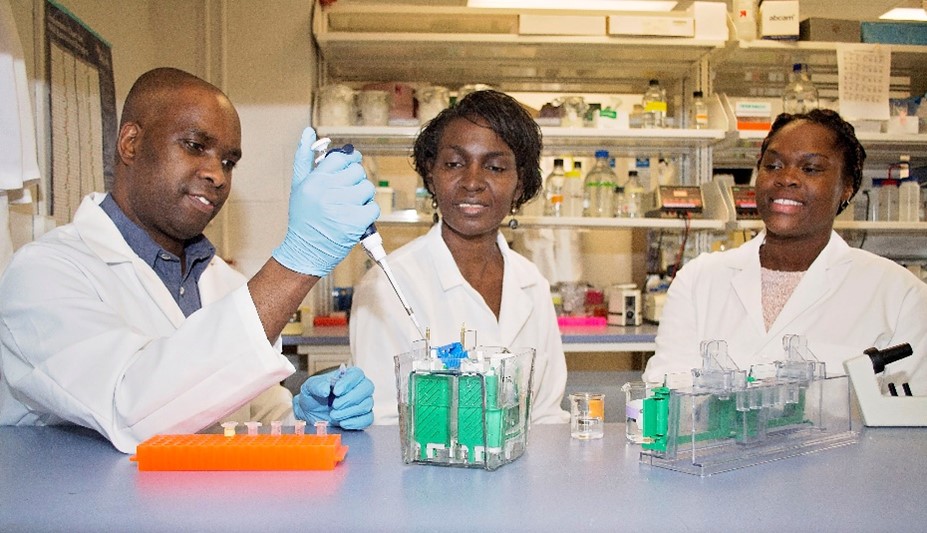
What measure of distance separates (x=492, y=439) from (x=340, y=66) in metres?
2.95

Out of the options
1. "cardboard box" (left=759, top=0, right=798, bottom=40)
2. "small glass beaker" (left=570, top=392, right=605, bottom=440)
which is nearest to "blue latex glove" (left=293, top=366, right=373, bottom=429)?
"small glass beaker" (left=570, top=392, right=605, bottom=440)

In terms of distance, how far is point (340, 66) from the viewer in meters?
3.57

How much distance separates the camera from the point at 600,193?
11.0 feet

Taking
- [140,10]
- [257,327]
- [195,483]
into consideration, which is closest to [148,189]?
[257,327]

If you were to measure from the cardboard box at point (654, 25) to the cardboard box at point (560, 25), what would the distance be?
7cm

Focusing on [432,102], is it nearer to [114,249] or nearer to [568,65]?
[568,65]

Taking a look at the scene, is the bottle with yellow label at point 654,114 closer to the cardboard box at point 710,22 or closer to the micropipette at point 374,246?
the cardboard box at point 710,22

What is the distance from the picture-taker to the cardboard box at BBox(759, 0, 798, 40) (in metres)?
3.24

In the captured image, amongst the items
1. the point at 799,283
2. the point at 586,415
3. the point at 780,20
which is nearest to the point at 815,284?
the point at 799,283

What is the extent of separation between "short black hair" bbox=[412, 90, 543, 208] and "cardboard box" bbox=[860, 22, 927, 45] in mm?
2284

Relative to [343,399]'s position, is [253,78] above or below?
above

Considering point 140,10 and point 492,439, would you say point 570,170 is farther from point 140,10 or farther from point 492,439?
point 492,439

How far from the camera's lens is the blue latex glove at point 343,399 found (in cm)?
120

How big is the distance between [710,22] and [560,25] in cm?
64
